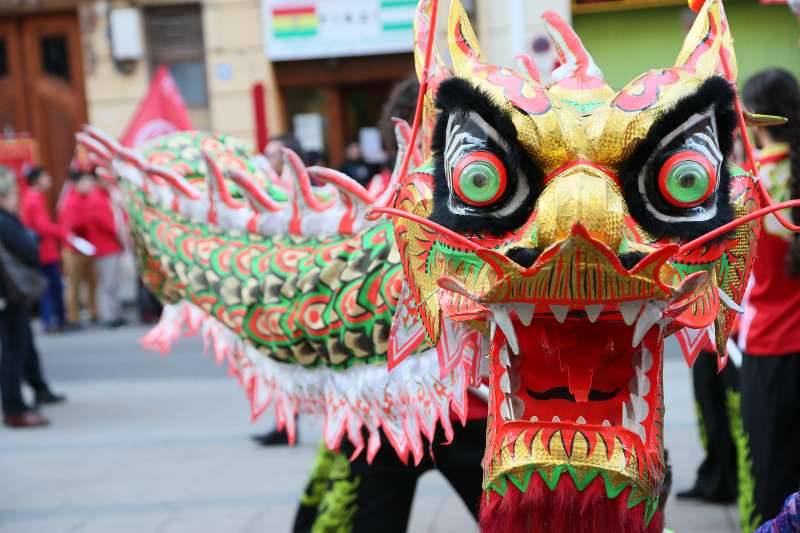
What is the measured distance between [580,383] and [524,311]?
170mm

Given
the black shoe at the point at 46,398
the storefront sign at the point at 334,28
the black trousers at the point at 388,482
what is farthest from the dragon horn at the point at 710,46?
the storefront sign at the point at 334,28

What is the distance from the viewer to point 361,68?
12.2 m

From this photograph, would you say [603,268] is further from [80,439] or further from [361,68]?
[361,68]

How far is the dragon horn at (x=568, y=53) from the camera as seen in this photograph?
2182 millimetres

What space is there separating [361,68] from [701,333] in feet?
34.7

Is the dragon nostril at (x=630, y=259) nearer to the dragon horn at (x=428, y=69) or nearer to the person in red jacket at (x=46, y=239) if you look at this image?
the dragon horn at (x=428, y=69)

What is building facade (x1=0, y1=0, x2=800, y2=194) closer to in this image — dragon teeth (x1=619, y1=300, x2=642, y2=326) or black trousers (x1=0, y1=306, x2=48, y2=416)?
black trousers (x1=0, y1=306, x2=48, y2=416)

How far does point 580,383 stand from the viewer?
5.82ft

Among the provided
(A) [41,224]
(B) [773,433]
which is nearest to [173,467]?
(B) [773,433]

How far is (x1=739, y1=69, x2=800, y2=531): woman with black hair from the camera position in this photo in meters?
3.38

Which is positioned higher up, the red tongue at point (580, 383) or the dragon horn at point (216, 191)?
the dragon horn at point (216, 191)

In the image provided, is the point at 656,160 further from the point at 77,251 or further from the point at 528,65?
the point at 77,251

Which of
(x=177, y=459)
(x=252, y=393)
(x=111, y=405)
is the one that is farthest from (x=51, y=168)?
(x=252, y=393)

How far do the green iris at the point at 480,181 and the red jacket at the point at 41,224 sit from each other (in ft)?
31.1
